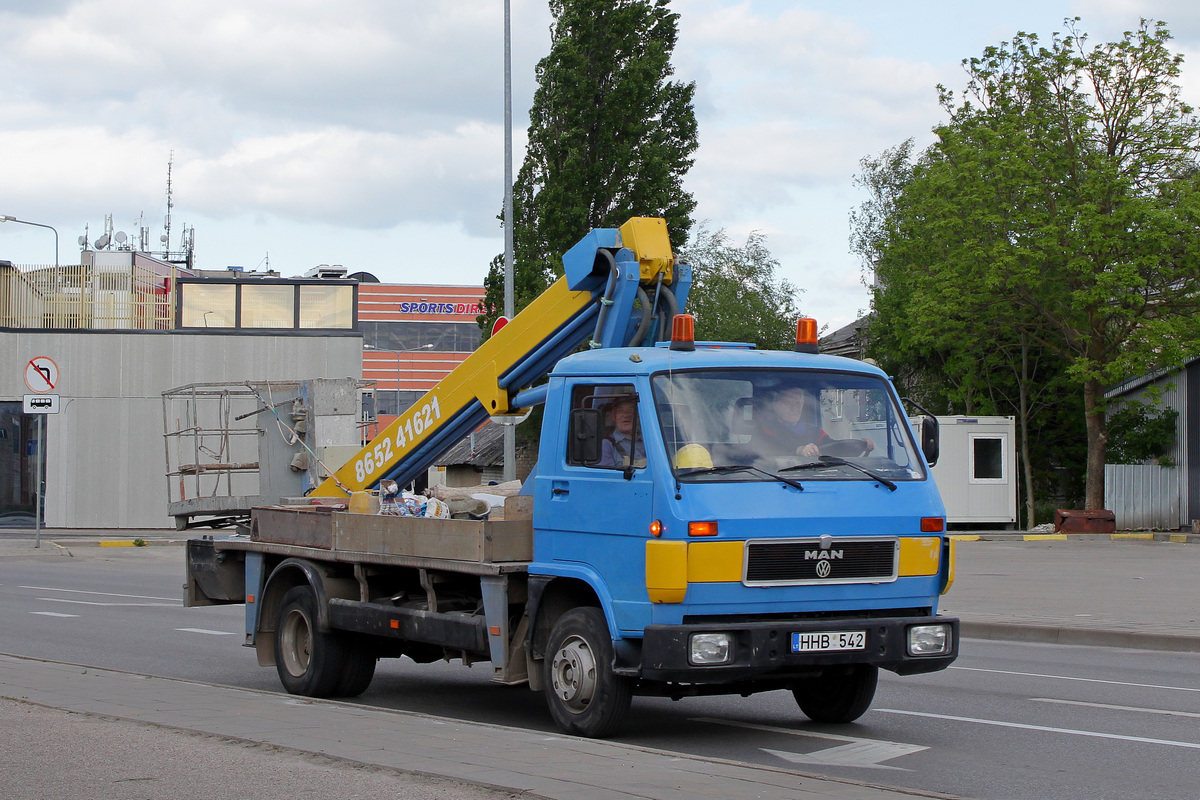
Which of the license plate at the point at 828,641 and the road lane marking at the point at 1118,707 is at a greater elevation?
the license plate at the point at 828,641

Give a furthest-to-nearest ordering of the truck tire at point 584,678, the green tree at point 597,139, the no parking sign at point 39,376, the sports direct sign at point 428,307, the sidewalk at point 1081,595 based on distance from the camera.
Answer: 1. the sports direct sign at point 428,307
2. the green tree at point 597,139
3. the no parking sign at point 39,376
4. the sidewalk at point 1081,595
5. the truck tire at point 584,678

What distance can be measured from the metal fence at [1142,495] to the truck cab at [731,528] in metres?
29.4

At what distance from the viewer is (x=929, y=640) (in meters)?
7.89

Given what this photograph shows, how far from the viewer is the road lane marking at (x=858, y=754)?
291 inches

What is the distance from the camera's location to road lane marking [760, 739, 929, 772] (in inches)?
291

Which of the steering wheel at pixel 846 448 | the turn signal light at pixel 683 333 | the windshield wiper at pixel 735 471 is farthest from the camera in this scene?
the turn signal light at pixel 683 333

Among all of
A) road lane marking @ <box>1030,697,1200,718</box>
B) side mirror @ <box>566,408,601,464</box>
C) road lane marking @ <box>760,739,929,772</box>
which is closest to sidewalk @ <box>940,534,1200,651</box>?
road lane marking @ <box>1030,697,1200,718</box>

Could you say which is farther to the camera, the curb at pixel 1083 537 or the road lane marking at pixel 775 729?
the curb at pixel 1083 537

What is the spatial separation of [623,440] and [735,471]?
26.6 inches

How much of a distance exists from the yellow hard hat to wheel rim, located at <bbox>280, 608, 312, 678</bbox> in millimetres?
4031

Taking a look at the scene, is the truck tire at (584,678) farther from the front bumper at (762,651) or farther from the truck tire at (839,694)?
the truck tire at (839,694)

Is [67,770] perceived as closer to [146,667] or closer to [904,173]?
[146,667]

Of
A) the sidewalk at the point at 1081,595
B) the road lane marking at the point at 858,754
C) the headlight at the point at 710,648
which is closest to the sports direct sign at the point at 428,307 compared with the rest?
the sidewalk at the point at 1081,595

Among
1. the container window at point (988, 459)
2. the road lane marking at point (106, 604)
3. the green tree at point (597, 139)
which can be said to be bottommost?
the road lane marking at point (106, 604)
